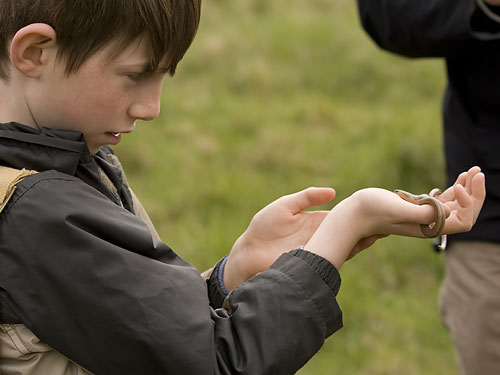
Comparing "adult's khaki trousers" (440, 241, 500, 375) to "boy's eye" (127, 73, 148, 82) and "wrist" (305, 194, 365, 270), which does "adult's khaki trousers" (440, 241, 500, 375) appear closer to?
"wrist" (305, 194, 365, 270)

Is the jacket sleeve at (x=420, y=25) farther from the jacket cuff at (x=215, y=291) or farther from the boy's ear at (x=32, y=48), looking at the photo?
the boy's ear at (x=32, y=48)

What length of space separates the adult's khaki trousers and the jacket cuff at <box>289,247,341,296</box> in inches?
43.7

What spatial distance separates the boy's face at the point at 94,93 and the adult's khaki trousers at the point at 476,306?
141 cm

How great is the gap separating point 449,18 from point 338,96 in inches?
161

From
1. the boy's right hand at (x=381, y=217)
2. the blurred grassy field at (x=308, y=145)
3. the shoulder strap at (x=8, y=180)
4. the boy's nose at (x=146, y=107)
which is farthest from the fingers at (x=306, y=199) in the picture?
the blurred grassy field at (x=308, y=145)

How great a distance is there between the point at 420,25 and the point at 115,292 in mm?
1510

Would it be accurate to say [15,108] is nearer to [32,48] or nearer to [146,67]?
[32,48]

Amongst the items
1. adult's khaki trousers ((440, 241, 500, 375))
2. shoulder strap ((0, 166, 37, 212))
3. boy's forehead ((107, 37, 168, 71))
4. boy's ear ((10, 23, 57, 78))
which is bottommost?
adult's khaki trousers ((440, 241, 500, 375))

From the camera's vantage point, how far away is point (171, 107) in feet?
20.6

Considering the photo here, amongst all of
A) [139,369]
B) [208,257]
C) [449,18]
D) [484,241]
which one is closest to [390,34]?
[449,18]

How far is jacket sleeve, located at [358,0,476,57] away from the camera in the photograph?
99.7 inches

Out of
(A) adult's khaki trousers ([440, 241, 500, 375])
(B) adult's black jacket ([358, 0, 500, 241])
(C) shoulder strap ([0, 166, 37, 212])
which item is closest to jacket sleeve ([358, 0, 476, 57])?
(B) adult's black jacket ([358, 0, 500, 241])

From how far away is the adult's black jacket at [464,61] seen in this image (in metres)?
2.55

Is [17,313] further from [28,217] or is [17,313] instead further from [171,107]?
[171,107]
